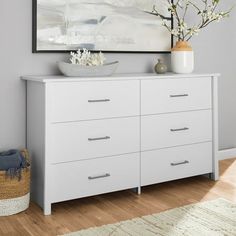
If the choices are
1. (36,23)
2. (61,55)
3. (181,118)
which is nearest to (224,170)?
(181,118)

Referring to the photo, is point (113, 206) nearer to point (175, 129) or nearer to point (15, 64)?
point (175, 129)

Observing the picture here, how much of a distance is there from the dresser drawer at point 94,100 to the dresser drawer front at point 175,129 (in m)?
0.17

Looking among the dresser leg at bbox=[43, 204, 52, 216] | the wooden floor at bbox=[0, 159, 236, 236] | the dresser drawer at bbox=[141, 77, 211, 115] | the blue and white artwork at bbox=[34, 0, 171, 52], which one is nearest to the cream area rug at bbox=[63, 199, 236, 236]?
the wooden floor at bbox=[0, 159, 236, 236]

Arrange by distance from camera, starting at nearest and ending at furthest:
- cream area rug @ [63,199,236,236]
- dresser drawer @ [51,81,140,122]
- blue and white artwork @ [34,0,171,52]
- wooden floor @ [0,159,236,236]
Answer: cream area rug @ [63,199,236,236], wooden floor @ [0,159,236,236], dresser drawer @ [51,81,140,122], blue and white artwork @ [34,0,171,52]

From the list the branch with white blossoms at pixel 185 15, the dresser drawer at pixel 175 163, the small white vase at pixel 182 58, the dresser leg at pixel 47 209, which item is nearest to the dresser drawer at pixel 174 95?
the small white vase at pixel 182 58

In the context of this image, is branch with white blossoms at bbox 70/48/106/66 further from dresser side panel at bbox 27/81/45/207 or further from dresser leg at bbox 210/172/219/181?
dresser leg at bbox 210/172/219/181

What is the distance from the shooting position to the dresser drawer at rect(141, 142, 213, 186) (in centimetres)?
286

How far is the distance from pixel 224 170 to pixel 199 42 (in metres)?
1.15

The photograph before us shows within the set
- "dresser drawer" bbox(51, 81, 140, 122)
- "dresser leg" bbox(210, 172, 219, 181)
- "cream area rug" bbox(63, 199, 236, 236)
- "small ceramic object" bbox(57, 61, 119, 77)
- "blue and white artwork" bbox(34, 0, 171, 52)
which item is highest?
"blue and white artwork" bbox(34, 0, 171, 52)

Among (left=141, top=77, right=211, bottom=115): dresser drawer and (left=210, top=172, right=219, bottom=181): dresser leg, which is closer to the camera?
(left=141, top=77, right=211, bottom=115): dresser drawer

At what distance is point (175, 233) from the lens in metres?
2.20

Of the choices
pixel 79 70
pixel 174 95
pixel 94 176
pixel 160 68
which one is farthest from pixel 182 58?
pixel 94 176

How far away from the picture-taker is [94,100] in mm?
2568

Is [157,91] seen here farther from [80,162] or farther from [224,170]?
[224,170]
